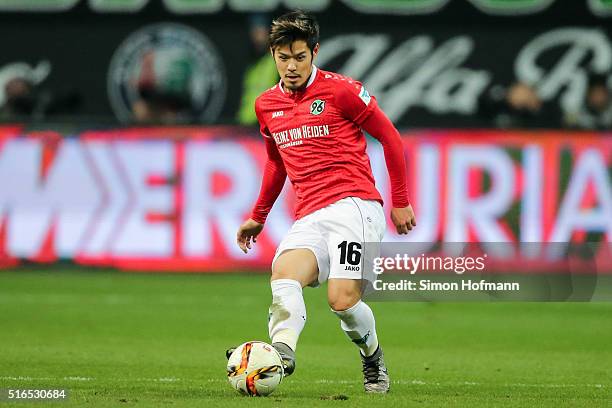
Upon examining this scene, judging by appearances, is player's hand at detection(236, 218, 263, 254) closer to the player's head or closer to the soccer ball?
the player's head

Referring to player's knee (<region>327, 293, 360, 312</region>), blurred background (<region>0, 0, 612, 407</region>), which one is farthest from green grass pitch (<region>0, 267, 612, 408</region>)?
player's knee (<region>327, 293, 360, 312</region>)

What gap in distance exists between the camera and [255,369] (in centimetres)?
689

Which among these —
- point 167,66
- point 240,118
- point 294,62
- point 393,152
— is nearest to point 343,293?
point 393,152

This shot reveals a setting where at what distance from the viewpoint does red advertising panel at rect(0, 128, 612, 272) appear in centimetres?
1466

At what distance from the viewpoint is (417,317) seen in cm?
1264

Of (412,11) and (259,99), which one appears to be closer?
(259,99)

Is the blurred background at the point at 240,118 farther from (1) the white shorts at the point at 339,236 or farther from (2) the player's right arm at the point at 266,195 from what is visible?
(1) the white shorts at the point at 339,236

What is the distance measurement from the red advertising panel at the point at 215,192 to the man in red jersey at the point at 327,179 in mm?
6906

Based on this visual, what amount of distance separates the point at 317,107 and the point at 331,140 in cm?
19

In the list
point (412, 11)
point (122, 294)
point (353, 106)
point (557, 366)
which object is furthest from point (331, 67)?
point (353, 106)

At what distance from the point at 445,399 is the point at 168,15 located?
12751mm

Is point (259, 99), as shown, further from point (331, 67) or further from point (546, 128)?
point (331, 67)

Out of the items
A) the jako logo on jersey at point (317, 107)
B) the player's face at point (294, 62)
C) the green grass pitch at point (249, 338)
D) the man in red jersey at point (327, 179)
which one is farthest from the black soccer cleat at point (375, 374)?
the player's face at point (294, 62)

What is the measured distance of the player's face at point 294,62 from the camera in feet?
23.9
